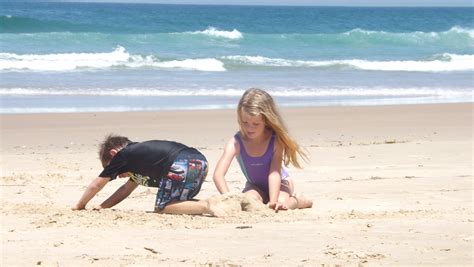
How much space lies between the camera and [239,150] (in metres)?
6.34

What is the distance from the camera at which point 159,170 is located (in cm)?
594

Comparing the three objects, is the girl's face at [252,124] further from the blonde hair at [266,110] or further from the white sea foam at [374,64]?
the white sea foam at [374,64]

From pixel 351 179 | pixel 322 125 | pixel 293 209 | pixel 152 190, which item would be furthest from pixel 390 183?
pixel 322 125

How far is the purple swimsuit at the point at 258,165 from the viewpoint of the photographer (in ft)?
20.6

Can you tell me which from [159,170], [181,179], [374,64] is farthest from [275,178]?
[374,64]

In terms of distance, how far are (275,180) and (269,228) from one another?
3.39ft

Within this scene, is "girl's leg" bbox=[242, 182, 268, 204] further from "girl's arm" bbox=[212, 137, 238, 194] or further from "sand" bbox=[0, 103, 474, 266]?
"sand" bbox=[0, 103, 474, 266]

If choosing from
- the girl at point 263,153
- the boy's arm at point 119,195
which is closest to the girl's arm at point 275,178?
the girl at point 263,153

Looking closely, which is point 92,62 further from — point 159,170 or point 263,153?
point 159,170

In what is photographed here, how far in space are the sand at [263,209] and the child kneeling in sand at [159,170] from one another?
19cm

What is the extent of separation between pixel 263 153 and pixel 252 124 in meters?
0.28

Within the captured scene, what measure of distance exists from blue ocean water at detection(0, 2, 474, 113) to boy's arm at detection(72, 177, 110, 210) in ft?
27.0

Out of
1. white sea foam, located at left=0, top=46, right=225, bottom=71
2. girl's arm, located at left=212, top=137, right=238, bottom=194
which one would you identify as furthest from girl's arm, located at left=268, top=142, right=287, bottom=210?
white sea foam, located at left=0, top=46, right=225, bottom=71

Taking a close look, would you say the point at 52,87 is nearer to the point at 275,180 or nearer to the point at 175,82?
the point at 175,82
